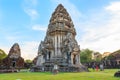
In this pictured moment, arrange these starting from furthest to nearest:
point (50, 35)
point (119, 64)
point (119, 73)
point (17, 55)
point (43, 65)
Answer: point (17, 55) → point (119, 64) → point (50, 35) → point (43, 65) → point (119, 73)

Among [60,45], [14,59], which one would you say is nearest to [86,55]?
[14,59]

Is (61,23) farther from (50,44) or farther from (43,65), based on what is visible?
(43,65)

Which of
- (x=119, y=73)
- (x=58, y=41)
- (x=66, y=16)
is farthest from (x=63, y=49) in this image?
(x=119, y=73)

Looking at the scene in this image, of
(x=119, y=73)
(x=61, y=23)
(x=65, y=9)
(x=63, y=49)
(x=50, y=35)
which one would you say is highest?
(x=65, y=9)

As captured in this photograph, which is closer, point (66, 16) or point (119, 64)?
point (66, 16)

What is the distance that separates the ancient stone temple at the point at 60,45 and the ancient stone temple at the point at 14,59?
16.2 metres

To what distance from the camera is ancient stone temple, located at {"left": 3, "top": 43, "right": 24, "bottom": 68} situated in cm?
5101

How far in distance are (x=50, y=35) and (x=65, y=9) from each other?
6952mm

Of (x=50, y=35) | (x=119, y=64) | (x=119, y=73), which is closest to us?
(x=119, y=73)

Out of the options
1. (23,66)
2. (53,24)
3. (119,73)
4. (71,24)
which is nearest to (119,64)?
(71,24)

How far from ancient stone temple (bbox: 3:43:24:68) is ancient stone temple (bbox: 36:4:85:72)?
16.2 meters

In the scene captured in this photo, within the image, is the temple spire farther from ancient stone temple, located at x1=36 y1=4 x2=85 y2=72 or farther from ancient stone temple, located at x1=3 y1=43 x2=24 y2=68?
ancient stone temple, located at x1=3 y1=43 x2=24 y2=68

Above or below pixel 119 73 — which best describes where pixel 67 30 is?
above

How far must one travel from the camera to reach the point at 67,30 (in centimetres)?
3644
